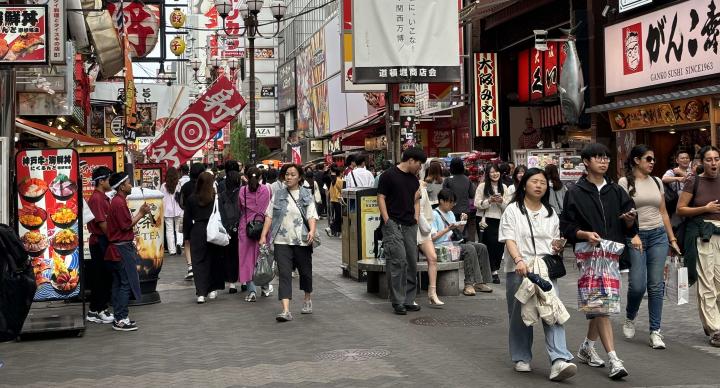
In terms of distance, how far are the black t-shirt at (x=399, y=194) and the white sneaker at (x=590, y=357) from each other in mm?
3566

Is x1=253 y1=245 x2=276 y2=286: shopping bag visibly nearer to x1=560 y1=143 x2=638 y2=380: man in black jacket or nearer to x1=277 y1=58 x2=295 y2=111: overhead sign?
x1=560 y1=143 x2=638 y2=380: man in black jacket

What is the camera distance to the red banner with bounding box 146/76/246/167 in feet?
58.8

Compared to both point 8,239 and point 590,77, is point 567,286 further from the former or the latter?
point 590,77

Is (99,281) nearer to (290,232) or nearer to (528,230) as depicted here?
(290,232)

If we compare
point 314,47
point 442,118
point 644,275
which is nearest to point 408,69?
point 644,275

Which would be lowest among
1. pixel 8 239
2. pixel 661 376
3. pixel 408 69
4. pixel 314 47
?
pixel 661 376

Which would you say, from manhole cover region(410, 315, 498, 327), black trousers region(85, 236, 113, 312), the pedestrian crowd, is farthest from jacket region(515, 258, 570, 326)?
black trousers region(85, 236, 113, 312)

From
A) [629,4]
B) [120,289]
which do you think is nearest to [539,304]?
[120,289]

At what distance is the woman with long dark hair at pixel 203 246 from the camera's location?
13.4m

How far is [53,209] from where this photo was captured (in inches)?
439

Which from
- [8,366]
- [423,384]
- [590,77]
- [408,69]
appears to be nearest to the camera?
[423,384]

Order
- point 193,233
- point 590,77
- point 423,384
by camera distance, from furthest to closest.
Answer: point 590,77, point 193,233, point 423,384

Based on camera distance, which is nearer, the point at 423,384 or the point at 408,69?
the point at 423,384

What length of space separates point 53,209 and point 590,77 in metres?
16.6
